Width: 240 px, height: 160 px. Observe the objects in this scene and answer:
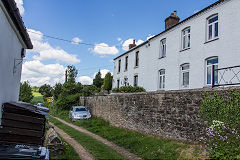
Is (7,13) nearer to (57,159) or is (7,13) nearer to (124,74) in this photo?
(57,159)

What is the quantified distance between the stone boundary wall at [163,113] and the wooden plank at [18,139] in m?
6.17

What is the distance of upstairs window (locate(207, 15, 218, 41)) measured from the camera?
13.0 metres

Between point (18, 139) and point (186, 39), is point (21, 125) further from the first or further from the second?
point (186, 39)

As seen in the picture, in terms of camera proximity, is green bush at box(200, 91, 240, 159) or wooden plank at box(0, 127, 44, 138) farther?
green bush at box(200, 91, 240, 159)

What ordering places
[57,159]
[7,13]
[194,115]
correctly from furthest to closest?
A: [194,115], [57,159], [7,13]

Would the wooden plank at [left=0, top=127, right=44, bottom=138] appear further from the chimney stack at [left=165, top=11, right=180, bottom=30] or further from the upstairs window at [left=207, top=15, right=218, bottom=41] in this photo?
the chimney stack at [left=165, top=11, right=180, bottom=30]

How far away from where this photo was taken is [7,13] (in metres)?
5.04

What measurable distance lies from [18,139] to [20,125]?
0.39 m

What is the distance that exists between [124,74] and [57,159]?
64.5 ft

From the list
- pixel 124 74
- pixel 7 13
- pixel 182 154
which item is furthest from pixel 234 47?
pixel 124 74

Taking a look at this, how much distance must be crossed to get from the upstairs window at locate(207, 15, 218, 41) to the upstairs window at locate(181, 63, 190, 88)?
8.95 feet

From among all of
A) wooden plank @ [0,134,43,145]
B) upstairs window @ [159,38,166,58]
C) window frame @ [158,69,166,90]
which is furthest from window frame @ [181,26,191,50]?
wooden plank @ [0,134,43,145]

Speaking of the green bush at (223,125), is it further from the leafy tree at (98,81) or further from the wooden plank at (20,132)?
the leafy tree at (98,81)

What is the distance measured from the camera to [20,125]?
5.64 metres
